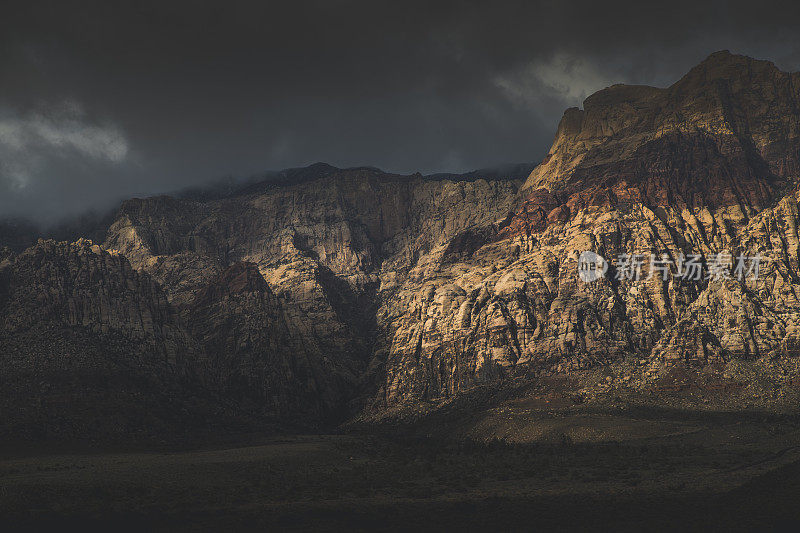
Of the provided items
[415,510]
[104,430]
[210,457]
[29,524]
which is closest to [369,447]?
[210,457]

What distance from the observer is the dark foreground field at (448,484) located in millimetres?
87125

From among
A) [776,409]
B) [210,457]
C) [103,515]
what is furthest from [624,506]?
[776,409]

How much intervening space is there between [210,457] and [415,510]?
209 feet

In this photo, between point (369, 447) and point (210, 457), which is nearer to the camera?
point (210, 457)

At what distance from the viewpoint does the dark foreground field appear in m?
87.1

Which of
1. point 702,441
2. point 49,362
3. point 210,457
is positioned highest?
point 49,362

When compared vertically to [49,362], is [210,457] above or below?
below

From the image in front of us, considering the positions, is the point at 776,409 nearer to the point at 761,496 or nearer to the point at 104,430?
the point at 761,496

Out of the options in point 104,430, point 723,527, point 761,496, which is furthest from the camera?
point 104,430

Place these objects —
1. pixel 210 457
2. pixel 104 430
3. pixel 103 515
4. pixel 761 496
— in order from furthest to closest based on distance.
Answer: pixel 104 430, pixel 210 457, pixel 103 515, pixel 761 496

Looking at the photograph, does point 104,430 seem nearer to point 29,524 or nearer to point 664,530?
point 29,524

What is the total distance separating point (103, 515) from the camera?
93.8m

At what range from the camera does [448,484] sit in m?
115

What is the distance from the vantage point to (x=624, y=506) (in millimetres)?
91188
